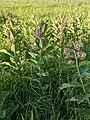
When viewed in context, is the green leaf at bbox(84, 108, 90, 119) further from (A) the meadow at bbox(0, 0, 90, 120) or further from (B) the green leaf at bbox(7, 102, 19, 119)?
(B) the green leaf at bbox(7, 102, 19, 119)

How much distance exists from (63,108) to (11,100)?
37 centimetres

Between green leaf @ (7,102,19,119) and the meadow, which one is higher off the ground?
the meadow

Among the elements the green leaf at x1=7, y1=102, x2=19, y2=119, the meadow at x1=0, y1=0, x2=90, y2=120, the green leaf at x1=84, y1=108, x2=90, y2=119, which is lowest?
the green leaf at x1=84, y1=108, x2=90, y2=119

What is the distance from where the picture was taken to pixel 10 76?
3.18m

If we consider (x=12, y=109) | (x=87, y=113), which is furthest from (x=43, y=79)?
(x=87, y=113)

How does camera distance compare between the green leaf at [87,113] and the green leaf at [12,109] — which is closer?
the green leaf at [87,113]

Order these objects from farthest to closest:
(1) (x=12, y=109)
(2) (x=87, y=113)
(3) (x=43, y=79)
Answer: (3) (x=43, y=79)
(1) (x=12, y=109)
(2) (x=87, y=113)

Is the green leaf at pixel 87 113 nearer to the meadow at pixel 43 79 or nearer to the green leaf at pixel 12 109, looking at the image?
the meadow at pixel 43 79

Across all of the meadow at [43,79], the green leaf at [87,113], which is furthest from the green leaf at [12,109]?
the green leaf at [87,113]

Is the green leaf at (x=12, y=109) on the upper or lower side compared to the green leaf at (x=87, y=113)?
upper

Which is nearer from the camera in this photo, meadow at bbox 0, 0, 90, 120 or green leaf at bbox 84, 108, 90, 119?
green leaf at bbox 84, 108, 90, 119

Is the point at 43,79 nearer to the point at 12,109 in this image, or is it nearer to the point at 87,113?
the point at 12,109

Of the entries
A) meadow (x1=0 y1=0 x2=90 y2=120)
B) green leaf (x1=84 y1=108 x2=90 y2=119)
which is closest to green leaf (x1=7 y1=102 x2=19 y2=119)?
meadow (x1=0 y1=0 x2=90 y2=120)

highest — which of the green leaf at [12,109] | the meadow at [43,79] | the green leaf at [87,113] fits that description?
the meadow at [43,79]
